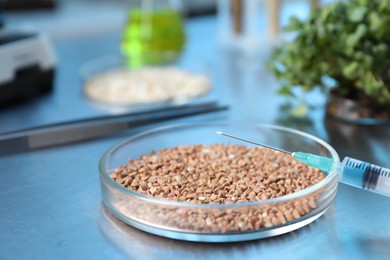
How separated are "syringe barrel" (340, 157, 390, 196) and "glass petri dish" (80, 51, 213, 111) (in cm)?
41

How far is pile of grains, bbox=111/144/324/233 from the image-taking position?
0.54 meters

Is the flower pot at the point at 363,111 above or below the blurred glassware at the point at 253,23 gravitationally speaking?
below

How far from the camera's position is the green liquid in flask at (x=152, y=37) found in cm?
117

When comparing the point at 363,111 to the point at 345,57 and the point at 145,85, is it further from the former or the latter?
the point at 145,85

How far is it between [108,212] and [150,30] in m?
0.64

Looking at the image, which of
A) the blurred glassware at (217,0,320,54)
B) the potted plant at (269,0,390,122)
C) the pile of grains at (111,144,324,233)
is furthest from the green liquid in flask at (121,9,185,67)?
the pile of grains at (111,144,324,233)

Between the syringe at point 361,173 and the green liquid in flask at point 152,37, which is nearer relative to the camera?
the syringe at point 361,173

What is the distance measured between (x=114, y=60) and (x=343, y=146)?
0.55m

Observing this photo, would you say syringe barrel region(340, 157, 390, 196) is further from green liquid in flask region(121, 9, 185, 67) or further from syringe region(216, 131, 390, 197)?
green liquid in flask region(121, 9, 185, 67)

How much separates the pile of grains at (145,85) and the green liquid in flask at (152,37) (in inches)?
1.2

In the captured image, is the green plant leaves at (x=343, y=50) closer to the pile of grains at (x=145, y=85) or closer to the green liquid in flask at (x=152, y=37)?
the pile of grains at (x=145, y=85)

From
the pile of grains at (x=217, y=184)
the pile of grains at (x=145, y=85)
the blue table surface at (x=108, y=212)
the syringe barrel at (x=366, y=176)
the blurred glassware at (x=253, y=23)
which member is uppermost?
the blurred glassware at (x=253, y=23)

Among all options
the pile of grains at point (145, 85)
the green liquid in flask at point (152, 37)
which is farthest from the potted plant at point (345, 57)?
the green liquid in flask at point (152, 37)

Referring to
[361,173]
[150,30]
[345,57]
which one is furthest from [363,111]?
[150,30]
